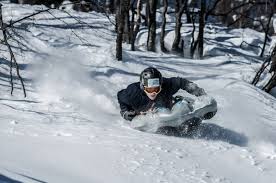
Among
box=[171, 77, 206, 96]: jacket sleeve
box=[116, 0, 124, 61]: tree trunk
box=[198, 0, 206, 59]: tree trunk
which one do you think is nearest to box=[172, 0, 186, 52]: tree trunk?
box=[198, 0, 206, 59]: tree trunk

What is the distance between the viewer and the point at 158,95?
6.95 meters

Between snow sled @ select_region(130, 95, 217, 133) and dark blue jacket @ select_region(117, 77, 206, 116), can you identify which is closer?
snow sled @ select_region(130, 95, 217, 133)

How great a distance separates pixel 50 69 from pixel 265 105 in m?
4.14

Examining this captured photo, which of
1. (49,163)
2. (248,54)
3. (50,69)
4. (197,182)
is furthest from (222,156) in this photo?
(248,54)

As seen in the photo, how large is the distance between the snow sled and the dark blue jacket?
0.20 metres

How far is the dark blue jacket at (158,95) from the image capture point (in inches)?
274

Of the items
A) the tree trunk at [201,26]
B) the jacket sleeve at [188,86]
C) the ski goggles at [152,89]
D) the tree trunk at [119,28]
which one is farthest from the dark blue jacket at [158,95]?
the tree trunk at [201,26]

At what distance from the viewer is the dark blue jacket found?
696cm

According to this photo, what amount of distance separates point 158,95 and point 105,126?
0.79 meters

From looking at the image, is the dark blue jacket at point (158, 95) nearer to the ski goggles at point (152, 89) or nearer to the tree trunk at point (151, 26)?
the ski goggles at point (152, 89)

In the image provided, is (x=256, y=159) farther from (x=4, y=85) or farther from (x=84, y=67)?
(x=84, y=67)

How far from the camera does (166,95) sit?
23.0 ft

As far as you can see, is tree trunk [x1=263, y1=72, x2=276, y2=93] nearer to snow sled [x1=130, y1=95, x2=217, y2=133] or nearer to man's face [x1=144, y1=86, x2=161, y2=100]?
snow sled [x1=130, y1=95, x2=217, y2=133]

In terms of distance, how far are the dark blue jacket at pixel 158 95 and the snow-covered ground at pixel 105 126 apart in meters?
0.31
